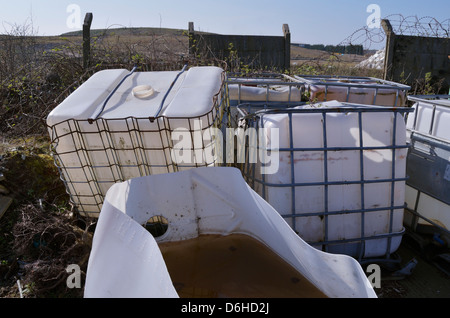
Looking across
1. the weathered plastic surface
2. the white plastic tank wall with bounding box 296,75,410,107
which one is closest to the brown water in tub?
the weathered plastic surface

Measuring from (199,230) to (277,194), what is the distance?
2.65ft

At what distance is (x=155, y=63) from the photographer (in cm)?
514

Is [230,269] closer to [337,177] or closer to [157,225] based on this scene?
[157,225]

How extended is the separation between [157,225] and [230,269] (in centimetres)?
53

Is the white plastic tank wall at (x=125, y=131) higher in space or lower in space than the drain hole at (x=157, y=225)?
higher

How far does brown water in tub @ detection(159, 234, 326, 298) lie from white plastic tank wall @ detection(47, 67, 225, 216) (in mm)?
654

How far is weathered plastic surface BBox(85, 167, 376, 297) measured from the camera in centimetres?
108

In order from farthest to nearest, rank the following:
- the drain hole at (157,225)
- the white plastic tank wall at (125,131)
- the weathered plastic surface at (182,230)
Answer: the white plastic tank wall at (125,131) < the drain hole at (157,225) < the weathered plastic surface at (182,230)

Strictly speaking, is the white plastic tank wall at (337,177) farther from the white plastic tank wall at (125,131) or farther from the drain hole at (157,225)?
the drain hole at (157,225)

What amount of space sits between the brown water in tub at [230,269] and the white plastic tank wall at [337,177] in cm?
73

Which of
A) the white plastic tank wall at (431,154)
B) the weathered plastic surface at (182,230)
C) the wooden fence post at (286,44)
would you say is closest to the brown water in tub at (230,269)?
the weathered plastic surface at (182,230)

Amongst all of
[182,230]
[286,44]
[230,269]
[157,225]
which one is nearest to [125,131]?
[157,225]

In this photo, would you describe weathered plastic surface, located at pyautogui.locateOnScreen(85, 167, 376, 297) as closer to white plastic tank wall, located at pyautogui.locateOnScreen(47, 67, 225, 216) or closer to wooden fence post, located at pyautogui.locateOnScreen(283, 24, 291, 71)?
white plastic tank wall, located at pyautogui.locateOnScreen(47, 67, 225, 216)

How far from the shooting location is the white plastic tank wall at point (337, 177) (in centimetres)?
245
